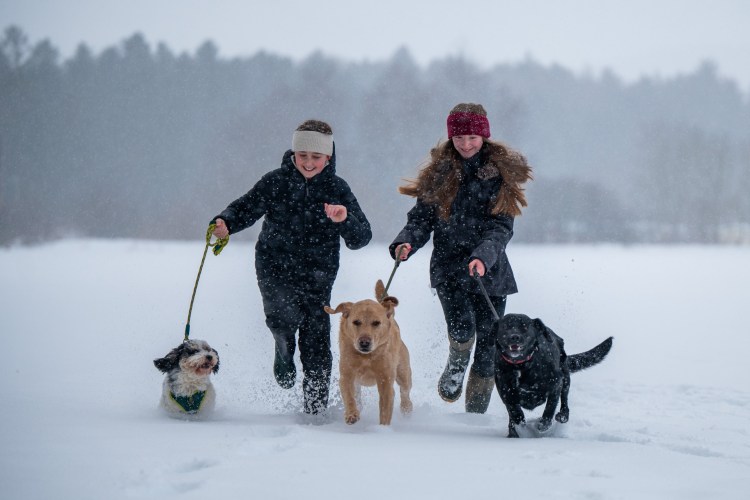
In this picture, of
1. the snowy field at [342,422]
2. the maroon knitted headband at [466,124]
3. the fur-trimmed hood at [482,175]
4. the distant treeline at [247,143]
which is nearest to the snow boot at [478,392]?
the snowy field at [342,422]

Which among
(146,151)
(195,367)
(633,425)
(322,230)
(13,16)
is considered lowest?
(633,425)

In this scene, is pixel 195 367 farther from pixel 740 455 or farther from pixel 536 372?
pixel 740 455

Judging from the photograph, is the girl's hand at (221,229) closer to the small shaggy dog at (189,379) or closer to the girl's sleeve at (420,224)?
the small shaggy dog at (189,379)

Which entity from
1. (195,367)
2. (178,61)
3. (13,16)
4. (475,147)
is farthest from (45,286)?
(178,61)

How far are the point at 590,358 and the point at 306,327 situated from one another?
6.99ft

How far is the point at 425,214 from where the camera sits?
5465mm

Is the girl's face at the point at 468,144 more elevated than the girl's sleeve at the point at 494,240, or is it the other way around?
the girl's face at the point at 468,144

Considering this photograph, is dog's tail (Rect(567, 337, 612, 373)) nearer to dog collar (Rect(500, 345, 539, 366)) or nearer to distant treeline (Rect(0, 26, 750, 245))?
dog collar (Rect(500, 345, 539, 366))

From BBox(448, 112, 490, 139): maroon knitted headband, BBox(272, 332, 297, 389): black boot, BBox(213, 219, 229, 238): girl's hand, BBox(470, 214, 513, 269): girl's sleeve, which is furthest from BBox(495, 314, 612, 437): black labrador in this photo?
BBox(213, 219, 229, 238): girl's hand

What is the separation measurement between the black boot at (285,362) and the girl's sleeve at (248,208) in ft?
3.07

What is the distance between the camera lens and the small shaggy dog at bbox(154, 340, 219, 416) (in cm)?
485

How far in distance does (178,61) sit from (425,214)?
5200cm

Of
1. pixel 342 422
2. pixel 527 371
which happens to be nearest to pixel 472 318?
pixel 527 371

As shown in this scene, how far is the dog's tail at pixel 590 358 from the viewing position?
493cm
